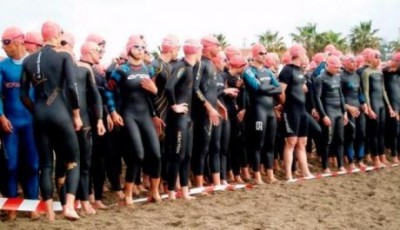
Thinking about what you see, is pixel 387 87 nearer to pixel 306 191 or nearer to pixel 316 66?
pixel 316 66

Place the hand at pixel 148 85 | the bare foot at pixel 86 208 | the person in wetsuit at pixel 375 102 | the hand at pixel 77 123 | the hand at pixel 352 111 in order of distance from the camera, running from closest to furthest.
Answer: the hand at pixel 77 123, the bare foot at pixel 86 208, the hand at pixel 148 85, the hand at pixel 352 111, the person in wetsuit at pixel 375 102

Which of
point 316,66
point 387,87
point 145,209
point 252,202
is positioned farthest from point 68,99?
point 387,87

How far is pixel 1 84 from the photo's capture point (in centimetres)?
761

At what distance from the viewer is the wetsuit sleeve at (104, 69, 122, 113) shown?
819cm

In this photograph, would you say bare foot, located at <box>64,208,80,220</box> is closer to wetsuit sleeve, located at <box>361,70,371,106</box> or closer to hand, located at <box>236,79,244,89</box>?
hand, located at <box>236,79,244,89</box>

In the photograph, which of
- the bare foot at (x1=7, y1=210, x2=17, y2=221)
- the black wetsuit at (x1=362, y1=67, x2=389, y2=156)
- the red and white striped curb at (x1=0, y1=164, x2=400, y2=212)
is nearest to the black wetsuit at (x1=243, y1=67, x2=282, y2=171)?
the red and white striped curb at (x1=0, y1=164, x2=400, y2=212)

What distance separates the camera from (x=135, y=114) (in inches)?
319

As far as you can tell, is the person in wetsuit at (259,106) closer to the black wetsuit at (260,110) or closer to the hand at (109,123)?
the black wetsuit at (260,110)

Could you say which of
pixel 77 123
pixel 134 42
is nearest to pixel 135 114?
pixel 134 42

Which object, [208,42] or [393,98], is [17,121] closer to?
[208,42]

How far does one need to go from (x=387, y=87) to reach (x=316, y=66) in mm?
1633

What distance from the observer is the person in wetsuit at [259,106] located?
10.3m

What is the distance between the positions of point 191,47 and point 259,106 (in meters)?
2.07

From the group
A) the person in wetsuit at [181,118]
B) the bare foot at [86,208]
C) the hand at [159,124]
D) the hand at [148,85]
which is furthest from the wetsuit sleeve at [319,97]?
the bare foot at [86,208]
